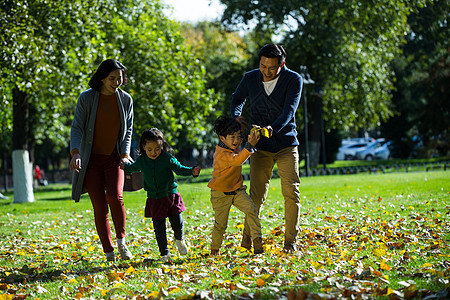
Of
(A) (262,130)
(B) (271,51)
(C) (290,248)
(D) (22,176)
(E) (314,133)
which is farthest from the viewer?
(E) (314,133)

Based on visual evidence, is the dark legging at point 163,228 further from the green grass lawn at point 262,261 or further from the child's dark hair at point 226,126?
the child's dark hair at point 226,126

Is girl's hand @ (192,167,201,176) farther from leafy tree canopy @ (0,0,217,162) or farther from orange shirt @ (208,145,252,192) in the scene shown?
leafy tree canopy @ (0,0,217,162)

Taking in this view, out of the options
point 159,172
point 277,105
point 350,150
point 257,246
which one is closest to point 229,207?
point 257,246

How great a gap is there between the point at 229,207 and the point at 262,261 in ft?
2.69

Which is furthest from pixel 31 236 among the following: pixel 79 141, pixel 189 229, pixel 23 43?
pixel 23 43

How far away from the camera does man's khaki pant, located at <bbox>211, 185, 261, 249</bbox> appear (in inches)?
236

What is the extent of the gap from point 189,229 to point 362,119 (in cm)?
2123

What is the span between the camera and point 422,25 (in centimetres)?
3000

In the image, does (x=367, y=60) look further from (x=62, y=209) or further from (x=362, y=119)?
(x=62, y=209)

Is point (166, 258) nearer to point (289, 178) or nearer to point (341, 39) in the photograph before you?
point (289, 178)

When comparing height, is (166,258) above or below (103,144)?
below

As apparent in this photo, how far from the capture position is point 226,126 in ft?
19.5

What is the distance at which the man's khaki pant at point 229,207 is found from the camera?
6.00 meters

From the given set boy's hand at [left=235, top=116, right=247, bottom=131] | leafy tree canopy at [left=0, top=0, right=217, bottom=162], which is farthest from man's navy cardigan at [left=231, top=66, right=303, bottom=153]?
leafy tree canopy at [left=0, top=0, right=217, bottom=162]
